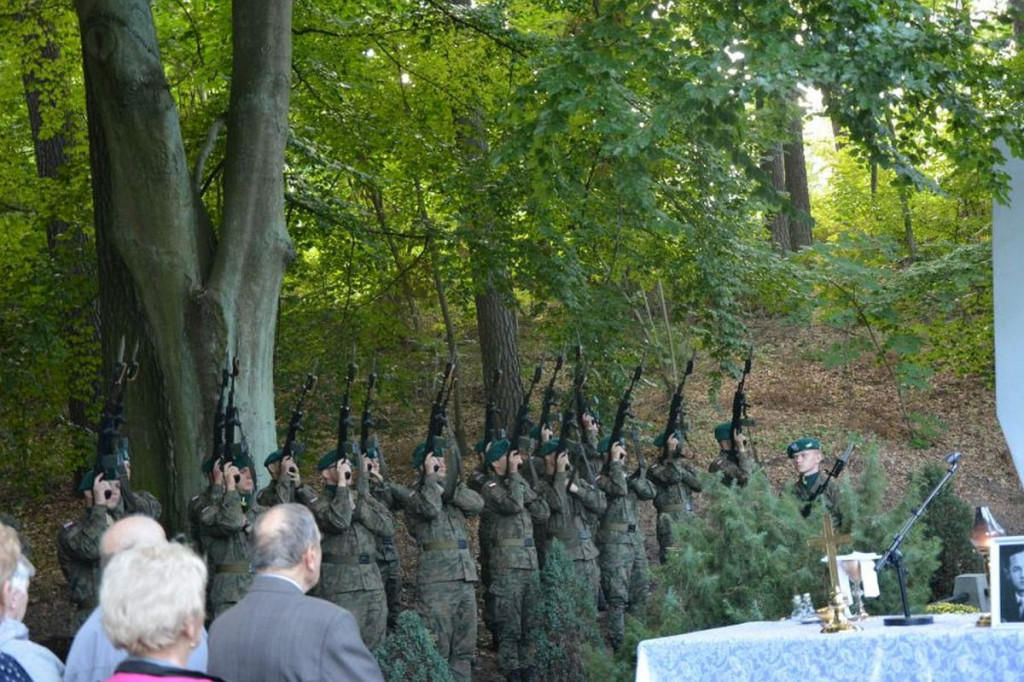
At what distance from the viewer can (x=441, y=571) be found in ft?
33.5

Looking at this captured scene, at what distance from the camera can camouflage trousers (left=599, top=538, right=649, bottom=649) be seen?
39.7 ft

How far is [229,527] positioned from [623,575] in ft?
14.4

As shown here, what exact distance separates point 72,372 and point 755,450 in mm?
8456

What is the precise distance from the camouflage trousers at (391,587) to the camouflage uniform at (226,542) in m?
2.21

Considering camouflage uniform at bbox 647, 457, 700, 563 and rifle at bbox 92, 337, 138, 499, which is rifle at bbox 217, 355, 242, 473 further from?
camouflage uniform at bbox 647, 457, 700, 563

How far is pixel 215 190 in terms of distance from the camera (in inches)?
585

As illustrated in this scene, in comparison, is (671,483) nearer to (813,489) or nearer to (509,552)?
(509,552)

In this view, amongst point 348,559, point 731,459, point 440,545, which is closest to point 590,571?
point 731,459

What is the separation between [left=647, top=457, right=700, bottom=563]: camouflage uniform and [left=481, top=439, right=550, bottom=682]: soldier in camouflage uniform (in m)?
1.85

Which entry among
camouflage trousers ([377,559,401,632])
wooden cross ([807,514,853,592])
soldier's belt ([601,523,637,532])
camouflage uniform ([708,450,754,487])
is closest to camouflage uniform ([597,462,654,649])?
soldier's belt ([601,523,637,532])

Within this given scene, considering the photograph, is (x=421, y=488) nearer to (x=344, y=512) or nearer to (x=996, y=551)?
(x=344, y=512)

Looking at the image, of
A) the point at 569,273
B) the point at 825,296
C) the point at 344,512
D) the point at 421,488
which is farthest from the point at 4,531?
the point at 825,296

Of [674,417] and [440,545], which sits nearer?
[440,545]

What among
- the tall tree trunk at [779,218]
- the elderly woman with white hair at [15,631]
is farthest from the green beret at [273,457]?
the tall tree trunk at [779,218]
